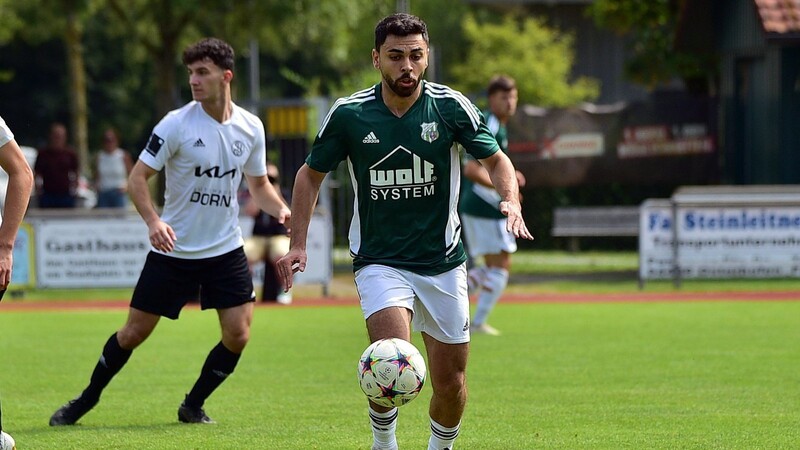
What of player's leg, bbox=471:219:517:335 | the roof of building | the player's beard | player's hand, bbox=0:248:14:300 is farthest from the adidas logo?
the roof of building

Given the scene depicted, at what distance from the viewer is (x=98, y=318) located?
624 inches

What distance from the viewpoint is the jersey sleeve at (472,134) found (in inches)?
257

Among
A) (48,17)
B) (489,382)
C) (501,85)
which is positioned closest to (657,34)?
(501,85)

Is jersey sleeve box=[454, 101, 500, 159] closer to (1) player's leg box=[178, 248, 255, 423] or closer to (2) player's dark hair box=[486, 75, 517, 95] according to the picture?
(1) player's leg box=[178, 248, 255, 423]

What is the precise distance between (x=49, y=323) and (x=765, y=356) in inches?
316

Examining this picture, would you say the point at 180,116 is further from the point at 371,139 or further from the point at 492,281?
the point at 492,281

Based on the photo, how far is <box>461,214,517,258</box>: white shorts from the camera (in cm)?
1289

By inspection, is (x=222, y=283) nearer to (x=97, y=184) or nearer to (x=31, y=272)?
(x=31, y=272)

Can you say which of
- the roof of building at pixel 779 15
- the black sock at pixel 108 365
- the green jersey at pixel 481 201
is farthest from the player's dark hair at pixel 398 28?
the roof of building at pixel 779 15

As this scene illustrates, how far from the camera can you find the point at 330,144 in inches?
258

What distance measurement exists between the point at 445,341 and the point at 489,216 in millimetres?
6450

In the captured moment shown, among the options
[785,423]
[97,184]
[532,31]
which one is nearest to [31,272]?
[97,184]

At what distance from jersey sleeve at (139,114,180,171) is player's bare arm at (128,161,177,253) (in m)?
0.05

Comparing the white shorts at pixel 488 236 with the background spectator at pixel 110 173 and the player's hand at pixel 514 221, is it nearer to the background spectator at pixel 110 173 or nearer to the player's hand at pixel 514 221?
the player's hand at pixel 514 221
